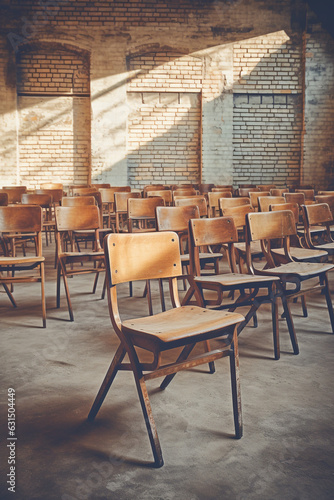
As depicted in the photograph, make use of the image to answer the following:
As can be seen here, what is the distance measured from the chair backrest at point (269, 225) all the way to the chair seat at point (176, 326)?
1.35 m

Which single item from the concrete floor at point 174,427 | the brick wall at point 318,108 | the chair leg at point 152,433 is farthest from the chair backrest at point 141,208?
the brick wall at point 318,108

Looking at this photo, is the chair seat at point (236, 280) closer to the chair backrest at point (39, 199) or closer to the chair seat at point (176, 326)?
the chair seat at point (176, 326)

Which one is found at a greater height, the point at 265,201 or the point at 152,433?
the point at 265,201

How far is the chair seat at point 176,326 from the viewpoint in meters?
2.05

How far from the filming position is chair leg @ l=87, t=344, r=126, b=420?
227 centimetres

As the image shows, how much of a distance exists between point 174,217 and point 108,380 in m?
2.21

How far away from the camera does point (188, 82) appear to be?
11.2 metres

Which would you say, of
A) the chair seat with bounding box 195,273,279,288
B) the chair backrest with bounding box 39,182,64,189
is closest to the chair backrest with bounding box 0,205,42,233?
the chair seat with bounding box 195,273,279,288

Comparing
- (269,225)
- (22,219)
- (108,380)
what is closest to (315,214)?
(269,225)

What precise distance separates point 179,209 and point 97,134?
7272 mm

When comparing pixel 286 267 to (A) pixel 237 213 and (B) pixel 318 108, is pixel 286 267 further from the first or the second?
(B) pixel 318 108

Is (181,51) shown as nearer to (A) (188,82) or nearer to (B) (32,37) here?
(A) (188,82)

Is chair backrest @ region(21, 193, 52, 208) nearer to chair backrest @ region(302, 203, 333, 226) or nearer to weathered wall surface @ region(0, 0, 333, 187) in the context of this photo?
chair backrest @ region(302, 203, 333, 226)

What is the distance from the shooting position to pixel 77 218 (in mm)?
4688
